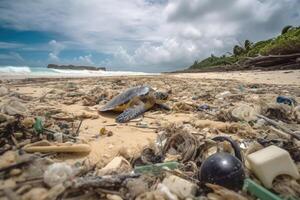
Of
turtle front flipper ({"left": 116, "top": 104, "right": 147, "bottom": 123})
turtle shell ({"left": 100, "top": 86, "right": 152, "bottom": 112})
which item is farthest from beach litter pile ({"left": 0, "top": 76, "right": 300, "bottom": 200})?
turtle shell ({"left": 100, "top": 86, "right": 152, "bottom": 112})

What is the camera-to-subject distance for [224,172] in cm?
197

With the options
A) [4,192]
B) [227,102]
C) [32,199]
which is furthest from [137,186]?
[227,102]

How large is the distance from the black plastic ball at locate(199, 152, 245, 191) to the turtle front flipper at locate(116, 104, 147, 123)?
2.73 meters

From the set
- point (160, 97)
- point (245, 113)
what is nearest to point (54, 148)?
point (245, 113)

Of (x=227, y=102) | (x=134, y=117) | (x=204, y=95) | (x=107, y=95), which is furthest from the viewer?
(x=107, y=95)

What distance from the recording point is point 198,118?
4523mm

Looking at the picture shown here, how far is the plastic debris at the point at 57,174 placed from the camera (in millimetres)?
1962

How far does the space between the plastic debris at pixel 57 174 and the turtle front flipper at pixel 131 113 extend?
2.50 metres

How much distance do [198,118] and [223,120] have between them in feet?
1.54

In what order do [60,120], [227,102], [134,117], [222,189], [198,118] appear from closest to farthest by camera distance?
[222,189] < [60,120] < [198,118] < [134,117] < [227,102]

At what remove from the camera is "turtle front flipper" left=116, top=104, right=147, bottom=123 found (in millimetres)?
4633

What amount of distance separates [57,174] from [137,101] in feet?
11.9

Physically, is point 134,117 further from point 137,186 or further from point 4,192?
point 4,192

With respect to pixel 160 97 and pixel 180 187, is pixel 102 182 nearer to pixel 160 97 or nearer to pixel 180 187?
pixel 180 187
